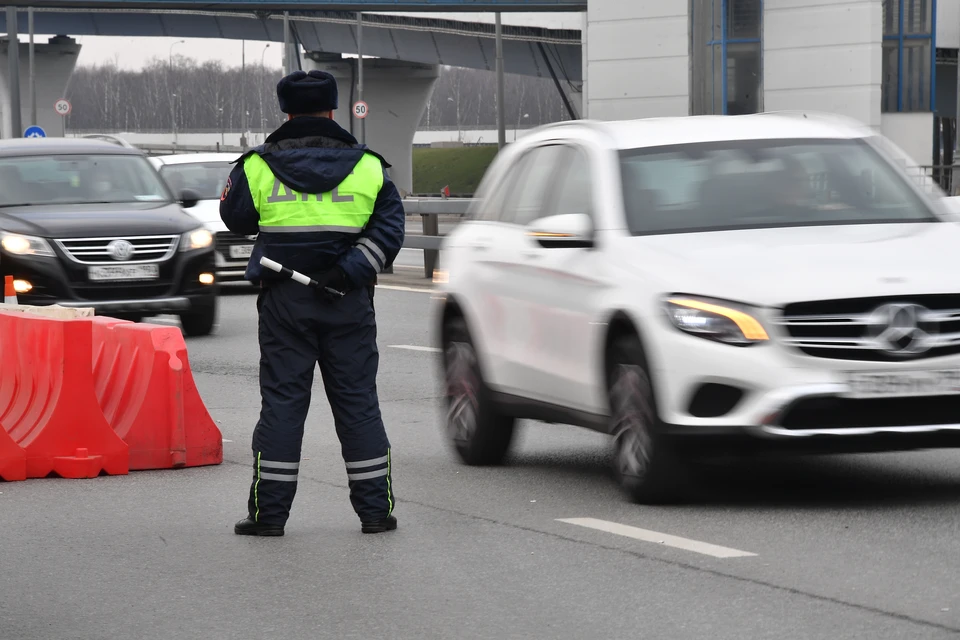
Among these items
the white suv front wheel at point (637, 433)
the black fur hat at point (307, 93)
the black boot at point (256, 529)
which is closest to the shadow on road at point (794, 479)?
the white suv front wheel at point (637, 433)

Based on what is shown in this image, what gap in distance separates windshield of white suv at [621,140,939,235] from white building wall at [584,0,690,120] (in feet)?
113

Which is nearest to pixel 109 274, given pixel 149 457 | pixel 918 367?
pixel 149 457

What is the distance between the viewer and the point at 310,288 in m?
7.18

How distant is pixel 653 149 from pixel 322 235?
76.3 inches

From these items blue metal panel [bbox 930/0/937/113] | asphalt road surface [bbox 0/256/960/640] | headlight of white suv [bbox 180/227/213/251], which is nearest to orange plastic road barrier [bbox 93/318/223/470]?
asphalt road surface [bbox 0/256/960/640]

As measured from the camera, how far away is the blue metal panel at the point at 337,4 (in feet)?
135

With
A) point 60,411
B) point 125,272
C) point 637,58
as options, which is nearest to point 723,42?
point 637,58

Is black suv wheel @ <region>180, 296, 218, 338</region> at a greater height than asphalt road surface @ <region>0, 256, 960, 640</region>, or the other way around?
asphalt road surface @ <region>0, 256, 960, 640</region>

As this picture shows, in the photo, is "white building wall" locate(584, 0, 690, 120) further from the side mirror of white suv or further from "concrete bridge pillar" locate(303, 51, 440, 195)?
the side mirror of white suv

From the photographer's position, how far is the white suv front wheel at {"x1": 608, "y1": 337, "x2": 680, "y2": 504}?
7402mm

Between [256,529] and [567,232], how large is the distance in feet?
6.34

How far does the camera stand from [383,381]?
13.5m

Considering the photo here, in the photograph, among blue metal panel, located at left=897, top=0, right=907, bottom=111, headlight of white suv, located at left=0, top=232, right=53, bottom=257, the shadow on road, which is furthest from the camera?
blue metal panel, located at left=897, top=0, right=907, bottom=111

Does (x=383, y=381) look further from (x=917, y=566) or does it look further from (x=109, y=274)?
(x=917, y=566)
